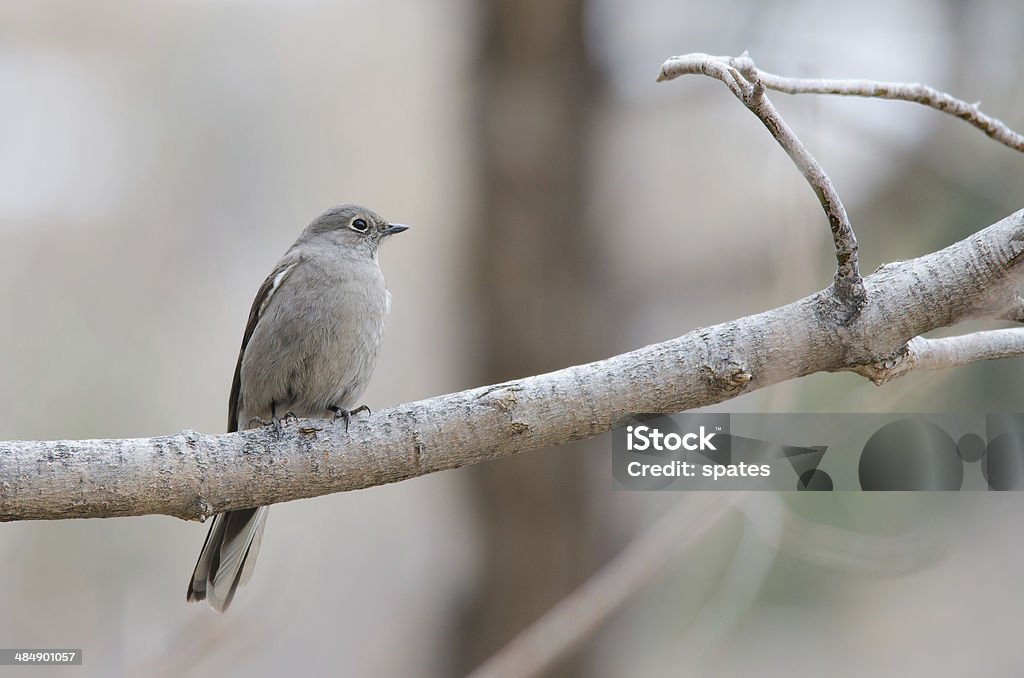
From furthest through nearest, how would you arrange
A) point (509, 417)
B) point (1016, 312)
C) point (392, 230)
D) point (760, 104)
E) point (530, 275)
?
point (530, 275) → point (392, 230) → point (509, 417) → point (1016, 312) → point (760, 104)

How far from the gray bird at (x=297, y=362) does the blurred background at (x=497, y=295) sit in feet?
0.83

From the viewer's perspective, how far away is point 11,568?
6.91 meters

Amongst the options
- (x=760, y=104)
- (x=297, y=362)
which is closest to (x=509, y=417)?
(x=760, y=104)

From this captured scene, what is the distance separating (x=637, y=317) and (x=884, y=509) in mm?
1981

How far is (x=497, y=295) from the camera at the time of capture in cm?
555

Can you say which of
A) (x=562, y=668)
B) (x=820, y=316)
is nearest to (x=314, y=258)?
(x=820, y=316)

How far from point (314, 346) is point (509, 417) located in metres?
1.41

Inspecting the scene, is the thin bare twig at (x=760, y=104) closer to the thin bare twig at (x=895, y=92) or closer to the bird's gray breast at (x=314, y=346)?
the thin bare twig at (x=895, y=92)

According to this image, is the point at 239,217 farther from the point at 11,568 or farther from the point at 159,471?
the point at 159,471

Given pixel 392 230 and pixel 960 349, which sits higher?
pixel 392 230

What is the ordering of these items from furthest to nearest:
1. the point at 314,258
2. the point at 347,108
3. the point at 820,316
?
the point at 347,108
the point at 314,258
the point at 820,316

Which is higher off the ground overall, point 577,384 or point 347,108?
point 347,108

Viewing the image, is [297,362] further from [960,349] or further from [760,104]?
[960,349]

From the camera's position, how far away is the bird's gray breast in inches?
147
